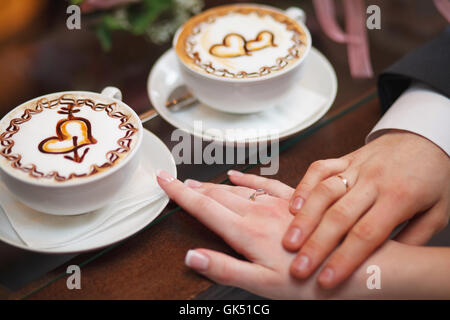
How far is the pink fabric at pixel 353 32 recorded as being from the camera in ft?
2.86

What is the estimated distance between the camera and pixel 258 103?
72cm

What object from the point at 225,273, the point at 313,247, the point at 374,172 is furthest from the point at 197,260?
the point at 374,172

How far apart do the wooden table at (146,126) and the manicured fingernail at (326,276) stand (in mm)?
124

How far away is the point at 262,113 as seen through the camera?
0.77m

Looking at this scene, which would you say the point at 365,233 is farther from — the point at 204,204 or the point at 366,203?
the point at 204,204

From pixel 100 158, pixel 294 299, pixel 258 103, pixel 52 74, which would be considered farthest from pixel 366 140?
pixel 52 74

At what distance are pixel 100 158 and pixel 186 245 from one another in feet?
0.52

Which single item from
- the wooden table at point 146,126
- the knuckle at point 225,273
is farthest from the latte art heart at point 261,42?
the knuckle at point 225,273

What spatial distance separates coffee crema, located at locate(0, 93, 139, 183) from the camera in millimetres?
530

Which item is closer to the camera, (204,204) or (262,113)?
(204,204)

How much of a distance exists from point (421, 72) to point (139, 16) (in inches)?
23.5

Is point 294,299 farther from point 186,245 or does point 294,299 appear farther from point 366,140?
point 366,140

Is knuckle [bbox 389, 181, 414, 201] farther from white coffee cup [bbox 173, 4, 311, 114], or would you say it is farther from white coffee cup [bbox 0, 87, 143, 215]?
white coffee cup [bbox 0, 87, 143, 215]

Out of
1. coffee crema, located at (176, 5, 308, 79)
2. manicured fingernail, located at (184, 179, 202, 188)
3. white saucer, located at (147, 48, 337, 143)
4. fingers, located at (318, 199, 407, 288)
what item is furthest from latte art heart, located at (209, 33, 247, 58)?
fingers, located at (318, 199, 407, 288)
